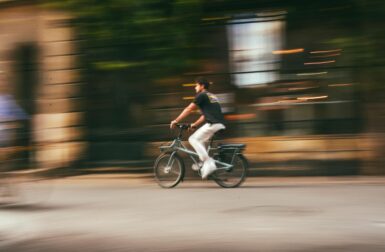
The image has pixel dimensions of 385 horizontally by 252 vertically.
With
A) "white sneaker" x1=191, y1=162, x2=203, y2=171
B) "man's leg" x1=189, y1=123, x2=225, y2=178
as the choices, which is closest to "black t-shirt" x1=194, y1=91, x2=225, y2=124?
"man's leg" x1=189, y1=123, x2=225, y2=178

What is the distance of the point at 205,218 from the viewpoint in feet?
24.2

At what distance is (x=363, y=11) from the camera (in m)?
10.9

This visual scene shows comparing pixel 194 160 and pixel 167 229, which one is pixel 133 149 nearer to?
pixel 194 160

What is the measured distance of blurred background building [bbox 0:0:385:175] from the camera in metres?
11.2

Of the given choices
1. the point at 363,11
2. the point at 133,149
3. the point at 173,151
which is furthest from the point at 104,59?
the point at 363,11

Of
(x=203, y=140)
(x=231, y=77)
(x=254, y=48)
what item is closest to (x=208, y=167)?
(x=203, y=140)

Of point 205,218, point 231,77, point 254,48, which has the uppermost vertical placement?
point 254,48

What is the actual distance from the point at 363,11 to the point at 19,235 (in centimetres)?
762

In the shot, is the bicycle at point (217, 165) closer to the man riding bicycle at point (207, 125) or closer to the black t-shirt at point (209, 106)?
the man riding bicycle at point (207, 125)

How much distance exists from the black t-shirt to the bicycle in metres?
0.45

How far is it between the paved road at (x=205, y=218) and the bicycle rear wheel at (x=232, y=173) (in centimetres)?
20

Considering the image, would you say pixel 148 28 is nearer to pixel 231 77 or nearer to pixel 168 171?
pixel 231 77

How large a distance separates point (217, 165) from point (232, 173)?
32 cm

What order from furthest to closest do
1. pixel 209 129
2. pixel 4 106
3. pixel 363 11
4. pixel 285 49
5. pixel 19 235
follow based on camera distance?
pixel 285 49 → pixel 363 11 → pixel 209 129 → pixel 4 106 → pixel 19 235
